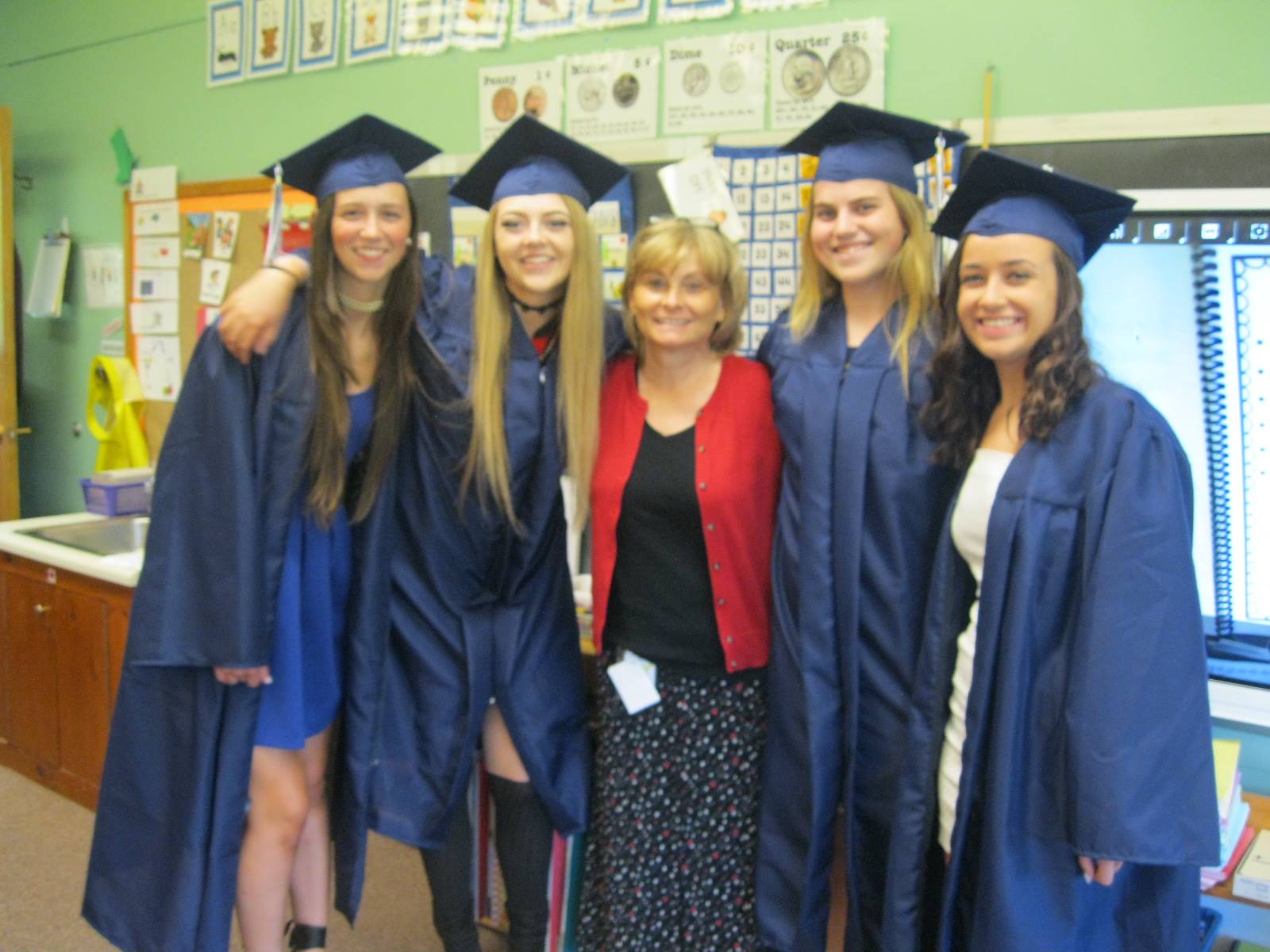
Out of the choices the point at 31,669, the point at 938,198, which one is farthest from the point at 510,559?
the point at 31,669

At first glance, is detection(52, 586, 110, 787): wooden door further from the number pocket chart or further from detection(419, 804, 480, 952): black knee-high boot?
the number pocket chart

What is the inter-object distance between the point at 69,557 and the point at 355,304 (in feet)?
5.27

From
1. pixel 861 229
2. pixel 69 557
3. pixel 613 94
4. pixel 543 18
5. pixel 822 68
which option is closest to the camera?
pixel 861 229

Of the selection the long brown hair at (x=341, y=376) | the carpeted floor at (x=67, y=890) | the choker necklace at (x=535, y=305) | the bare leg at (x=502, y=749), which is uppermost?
the choker necklace at (x=535, y=305)

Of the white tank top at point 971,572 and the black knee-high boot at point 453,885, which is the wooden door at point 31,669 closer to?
the black knee-high boot at point 453,885

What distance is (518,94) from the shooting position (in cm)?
277

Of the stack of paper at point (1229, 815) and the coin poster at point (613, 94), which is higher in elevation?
the coin poster at point (613, 94)

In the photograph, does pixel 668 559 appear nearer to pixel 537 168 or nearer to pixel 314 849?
pixel 537 168

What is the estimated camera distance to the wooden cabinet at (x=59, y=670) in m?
2.86

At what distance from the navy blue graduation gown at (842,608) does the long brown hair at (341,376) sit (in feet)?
2.19

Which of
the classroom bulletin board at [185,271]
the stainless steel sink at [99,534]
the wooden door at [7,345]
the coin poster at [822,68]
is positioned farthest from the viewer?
the wooden door at [7,345]

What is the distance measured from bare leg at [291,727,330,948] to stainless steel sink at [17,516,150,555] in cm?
137

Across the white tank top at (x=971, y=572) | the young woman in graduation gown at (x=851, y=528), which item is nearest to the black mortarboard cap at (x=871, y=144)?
the young woman in graduation gown at (x=851, y=528)

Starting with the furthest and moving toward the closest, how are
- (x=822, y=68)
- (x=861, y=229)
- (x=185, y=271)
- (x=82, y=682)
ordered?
(x=185, y=271) → (x=82, y=682) → (x=822, y=68) → (x=861, y=229)
